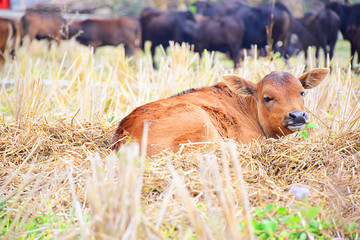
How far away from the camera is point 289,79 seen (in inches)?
187

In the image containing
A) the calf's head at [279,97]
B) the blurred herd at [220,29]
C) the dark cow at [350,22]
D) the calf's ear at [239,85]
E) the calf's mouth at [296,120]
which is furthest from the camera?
the blurred herd at [220,29]

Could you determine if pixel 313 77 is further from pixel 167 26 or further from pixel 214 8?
pixel 214 8

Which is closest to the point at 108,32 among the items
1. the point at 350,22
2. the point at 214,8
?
the point at 214,8

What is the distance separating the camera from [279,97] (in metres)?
4.64

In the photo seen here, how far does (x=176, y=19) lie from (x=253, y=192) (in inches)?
471

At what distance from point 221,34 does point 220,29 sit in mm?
165

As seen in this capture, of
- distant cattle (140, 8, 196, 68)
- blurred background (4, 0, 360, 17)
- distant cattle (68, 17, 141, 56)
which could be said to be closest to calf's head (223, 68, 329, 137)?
distant cattle (140, 8, 196, 68)

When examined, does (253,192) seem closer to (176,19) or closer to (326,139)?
(326,139)

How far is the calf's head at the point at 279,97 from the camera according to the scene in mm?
4508

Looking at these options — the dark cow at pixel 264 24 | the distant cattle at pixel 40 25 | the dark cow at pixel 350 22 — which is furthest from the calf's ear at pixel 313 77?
the distant cattle at pixel 40 25

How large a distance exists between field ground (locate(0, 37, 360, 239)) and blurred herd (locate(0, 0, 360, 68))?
737 cm

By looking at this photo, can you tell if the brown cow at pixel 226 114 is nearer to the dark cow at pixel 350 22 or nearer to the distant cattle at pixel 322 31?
the dark cow at pixel 350 22

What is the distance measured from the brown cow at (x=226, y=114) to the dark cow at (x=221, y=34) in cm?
792

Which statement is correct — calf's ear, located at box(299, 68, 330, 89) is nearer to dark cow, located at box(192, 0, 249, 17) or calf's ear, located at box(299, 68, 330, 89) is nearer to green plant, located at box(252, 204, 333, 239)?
green plant, located at box(252, 204, 333, 239)
